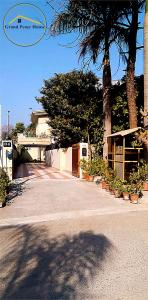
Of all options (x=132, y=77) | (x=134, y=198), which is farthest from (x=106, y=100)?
(x=134, y=198)

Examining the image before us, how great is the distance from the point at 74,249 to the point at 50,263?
3.02 feet

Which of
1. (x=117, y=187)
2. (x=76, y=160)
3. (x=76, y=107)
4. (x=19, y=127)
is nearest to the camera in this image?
(x=117, y=187)

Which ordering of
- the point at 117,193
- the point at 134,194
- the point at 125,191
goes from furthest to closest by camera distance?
the point at 117,193, the point at 125,191, the point at 134,194

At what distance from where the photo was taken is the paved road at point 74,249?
16.5 feet

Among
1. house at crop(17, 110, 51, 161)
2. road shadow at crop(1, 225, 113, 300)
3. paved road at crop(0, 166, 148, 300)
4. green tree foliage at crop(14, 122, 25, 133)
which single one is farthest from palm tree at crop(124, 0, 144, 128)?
green tree foliage at crop(14, 122, 25, 133)

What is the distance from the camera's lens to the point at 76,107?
23156 millimetres

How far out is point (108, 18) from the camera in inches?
693

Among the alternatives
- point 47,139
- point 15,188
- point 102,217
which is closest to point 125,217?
point 102,217

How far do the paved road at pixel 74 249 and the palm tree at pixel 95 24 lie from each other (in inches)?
323

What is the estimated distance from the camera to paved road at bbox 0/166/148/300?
504cm

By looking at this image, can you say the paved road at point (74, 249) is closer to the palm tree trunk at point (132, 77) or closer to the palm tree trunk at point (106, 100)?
the palm tree trunk at point (132, 77)

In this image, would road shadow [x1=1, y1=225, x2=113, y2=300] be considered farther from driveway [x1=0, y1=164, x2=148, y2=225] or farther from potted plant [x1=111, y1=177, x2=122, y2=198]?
potted plant [x1=111, y1=177, x2=122, y2=198]

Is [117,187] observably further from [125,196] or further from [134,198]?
[134,198]

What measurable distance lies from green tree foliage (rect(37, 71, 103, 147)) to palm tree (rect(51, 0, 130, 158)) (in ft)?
11.6
